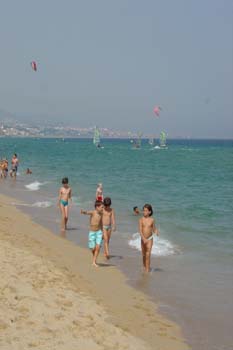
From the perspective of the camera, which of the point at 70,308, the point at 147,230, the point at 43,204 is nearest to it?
the point at 70,308

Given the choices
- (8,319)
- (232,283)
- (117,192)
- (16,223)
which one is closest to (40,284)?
(8,319)

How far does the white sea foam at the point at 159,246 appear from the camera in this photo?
11.6 meters

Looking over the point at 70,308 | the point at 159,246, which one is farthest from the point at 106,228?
the point at 70,308

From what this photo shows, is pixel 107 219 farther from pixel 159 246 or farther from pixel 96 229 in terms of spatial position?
pixel 159 246

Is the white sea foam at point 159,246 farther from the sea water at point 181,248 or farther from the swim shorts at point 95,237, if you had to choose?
the swim shorts at point 95,237

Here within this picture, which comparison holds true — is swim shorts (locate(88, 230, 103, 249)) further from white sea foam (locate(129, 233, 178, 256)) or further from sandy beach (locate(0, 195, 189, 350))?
white sea foam (locate(129, 233, 178, 256))

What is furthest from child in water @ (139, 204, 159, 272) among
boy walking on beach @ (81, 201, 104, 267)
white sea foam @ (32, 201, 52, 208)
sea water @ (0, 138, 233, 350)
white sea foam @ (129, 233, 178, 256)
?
white sea foam @ (32, 201, 52, 208)

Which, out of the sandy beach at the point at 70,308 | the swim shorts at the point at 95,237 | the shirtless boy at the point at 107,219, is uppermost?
the shirtless boy at the point at 107,219

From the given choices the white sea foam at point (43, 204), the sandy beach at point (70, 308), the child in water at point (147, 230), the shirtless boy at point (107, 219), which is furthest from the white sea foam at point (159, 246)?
the white sea foam at point (43, 204)

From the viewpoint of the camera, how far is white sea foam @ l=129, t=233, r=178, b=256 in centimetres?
1162

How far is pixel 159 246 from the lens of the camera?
40.1 ft

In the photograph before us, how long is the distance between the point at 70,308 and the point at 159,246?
5.96 metres

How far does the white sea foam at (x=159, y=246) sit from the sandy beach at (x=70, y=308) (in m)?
1.88

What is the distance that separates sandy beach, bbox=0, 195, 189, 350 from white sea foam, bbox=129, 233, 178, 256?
188cm
